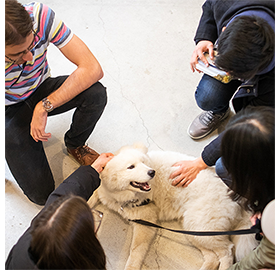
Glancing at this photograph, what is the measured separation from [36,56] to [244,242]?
137 cm

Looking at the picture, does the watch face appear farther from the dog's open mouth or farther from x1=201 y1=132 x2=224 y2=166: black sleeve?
x1=201 y1=132 x2=224 y2=166: black sleeve

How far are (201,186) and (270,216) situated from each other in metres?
0.51

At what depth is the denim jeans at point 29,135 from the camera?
127 centimetres

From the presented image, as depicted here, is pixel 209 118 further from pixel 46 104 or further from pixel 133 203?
pixel 46 104

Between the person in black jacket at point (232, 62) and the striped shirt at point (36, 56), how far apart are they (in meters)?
0.78

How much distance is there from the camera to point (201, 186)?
1.30 meters

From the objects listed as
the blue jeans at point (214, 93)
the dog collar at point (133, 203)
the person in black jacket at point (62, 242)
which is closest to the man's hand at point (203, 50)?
the blue jeans at point (214, 93)

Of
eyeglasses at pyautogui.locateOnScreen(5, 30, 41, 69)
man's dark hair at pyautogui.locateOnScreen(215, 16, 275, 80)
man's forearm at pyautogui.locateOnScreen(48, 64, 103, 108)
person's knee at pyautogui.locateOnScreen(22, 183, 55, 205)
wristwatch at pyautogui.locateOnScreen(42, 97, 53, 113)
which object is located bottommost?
person's knee at pyautogui.locateOnScreen(22, 183, 55, 205)

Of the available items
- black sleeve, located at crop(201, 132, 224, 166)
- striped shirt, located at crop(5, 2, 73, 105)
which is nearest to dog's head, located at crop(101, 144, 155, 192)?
black sleeve, located at crop(201, 132, 224, 166)

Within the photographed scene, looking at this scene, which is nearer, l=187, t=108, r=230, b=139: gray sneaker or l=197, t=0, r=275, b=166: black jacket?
l=197, t=0, r=275, b=166: black jacket

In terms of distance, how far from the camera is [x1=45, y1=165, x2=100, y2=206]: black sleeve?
109cm

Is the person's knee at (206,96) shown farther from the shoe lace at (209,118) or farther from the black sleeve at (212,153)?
the black sleeve at (212,153)
